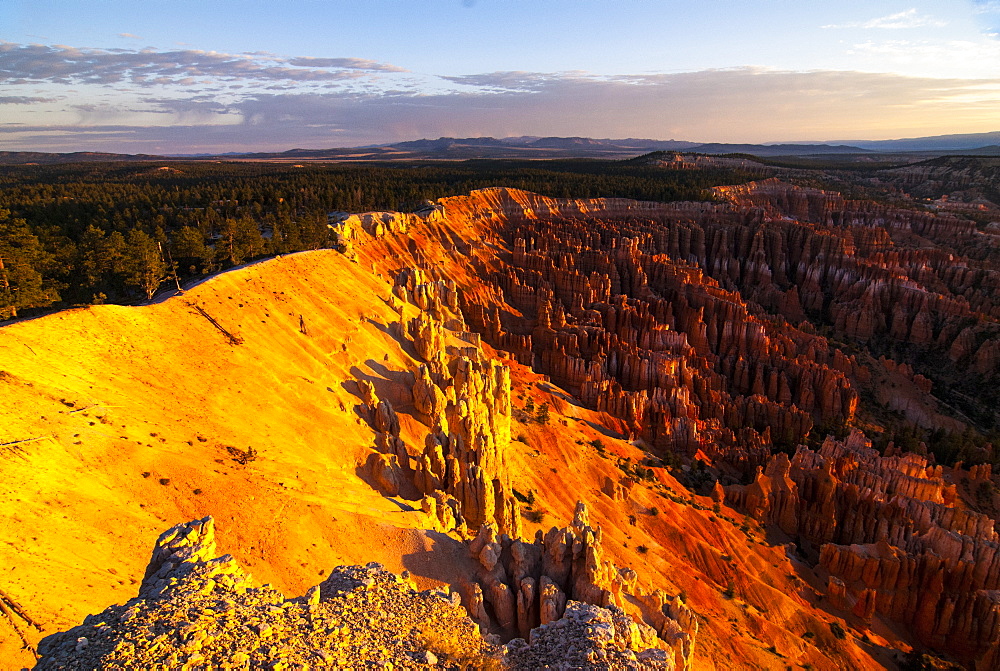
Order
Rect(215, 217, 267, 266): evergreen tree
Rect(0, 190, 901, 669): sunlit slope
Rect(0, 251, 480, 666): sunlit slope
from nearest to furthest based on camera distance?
Rect(0, 251, 480, 666): sunlit slope, Rect(0, 190, 901, 669): sunlit slope, Rect(215, 217, 267, 266): evergreen tree

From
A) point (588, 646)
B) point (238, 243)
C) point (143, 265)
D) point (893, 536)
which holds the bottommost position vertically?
point (893, 536)

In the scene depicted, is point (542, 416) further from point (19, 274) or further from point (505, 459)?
point (19, 274)

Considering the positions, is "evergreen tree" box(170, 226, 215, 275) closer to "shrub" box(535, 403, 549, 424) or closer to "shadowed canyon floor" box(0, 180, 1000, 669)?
"shadowed canyon floor" box(0, 180, 1000, 669)

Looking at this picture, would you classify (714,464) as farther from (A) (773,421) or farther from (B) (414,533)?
(B) (414,533)

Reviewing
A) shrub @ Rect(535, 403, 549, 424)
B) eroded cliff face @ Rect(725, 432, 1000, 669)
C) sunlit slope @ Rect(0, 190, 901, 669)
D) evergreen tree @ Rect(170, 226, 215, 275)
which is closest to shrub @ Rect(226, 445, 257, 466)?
sunlit slope @ Rect(0, 190, 901, 669)

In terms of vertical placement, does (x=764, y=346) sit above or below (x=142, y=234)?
below

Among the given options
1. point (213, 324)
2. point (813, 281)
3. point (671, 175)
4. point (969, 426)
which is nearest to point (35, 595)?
point (213, 324)

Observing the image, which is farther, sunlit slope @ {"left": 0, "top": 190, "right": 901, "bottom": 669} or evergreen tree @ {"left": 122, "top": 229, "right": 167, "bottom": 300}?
evergreen tree @ {"left": 122, "top": 229, "right": 167, "bottom": 300}

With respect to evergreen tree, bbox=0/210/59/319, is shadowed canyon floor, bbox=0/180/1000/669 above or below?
below

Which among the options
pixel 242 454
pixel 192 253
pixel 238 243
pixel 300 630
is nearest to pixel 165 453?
pixel 242 454
